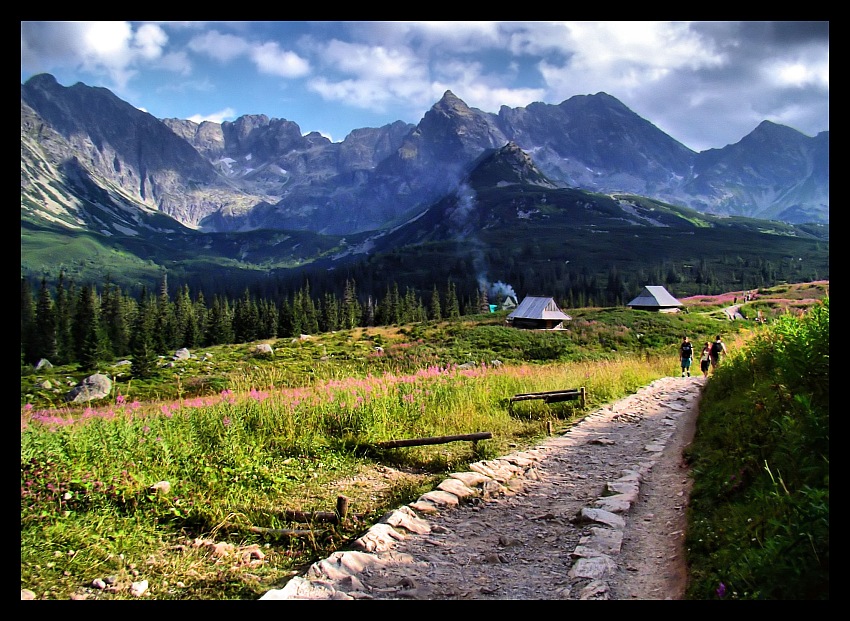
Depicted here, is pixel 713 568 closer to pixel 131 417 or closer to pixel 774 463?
pixel 774 463

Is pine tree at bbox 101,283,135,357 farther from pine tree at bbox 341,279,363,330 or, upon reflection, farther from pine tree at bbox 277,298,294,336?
pine tree at bbox 341,279,363,330

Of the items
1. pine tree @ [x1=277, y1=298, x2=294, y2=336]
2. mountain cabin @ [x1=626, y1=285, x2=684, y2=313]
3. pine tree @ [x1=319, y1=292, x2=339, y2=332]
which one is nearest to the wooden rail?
mountain cabin @ [x1=626, y1=285, x2=684, y2=313]

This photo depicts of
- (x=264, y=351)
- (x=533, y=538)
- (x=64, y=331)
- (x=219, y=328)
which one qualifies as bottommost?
(x=264, y=351)

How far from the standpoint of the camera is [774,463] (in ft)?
17.5

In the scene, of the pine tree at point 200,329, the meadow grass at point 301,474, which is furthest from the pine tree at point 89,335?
the meadow grass at point 301,474

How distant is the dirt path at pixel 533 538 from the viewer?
4.68 m

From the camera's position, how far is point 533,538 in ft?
19.6

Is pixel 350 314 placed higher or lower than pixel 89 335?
higher

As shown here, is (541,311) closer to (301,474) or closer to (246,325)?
(301,474)

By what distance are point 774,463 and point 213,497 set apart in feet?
21.3

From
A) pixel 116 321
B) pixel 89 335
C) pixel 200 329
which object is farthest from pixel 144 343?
A: pixel 200 329

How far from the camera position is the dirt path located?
4676 mm
